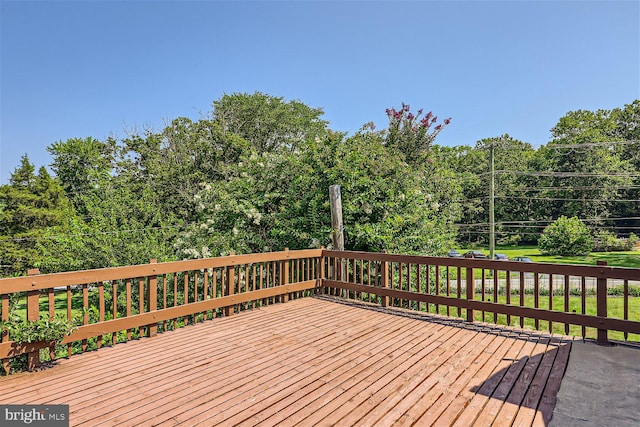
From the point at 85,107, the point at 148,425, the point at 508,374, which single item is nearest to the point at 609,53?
the point at 508,374

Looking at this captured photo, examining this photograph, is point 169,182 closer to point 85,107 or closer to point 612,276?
point 85,107

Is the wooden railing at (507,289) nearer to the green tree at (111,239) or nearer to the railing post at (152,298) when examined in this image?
the railing post at (152,298)

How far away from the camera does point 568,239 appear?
85.3ft

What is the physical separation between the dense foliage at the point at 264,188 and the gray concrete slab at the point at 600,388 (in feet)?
12.5

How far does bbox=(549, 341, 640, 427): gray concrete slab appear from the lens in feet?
7.19

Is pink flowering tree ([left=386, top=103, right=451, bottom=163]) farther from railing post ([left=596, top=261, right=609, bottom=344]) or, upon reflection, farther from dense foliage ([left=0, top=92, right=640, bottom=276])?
railing post ([left=596, top=261, right=609, bottom=344])

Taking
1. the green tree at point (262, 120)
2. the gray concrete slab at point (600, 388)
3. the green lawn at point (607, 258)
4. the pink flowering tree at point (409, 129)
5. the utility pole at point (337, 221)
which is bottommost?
the green lawn at point (607, 258)

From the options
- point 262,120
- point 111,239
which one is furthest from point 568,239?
point 111,239

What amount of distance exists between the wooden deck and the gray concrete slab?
3.8 inches

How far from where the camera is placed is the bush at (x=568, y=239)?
2581 cm

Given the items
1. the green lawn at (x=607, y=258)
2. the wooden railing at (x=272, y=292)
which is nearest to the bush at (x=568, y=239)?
the green lawn at (x=607, y=258)

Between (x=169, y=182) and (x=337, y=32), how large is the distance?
950cm

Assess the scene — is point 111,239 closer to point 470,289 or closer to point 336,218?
point 336,218

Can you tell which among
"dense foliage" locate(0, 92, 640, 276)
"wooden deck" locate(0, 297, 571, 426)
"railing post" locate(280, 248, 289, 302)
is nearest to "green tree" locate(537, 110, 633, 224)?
"dense foliage" locate(0, 92, 640, 276)
